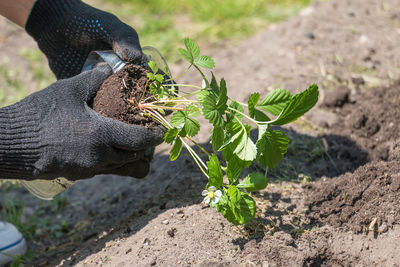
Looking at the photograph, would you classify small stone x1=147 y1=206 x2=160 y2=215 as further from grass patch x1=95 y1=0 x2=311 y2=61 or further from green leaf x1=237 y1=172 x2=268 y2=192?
grass patch x1=95 y1=0 x2=311 y2=61

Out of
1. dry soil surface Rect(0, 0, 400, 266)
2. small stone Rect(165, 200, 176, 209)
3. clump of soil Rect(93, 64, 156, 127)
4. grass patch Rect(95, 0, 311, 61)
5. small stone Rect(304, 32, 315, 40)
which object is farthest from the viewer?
grass patch Rect(95, 0, 311, 61)

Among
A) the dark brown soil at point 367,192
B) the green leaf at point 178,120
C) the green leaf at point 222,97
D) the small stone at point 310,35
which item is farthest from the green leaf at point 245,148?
the small stone at point 310,35

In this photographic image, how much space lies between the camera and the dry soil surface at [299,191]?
66.1 inches

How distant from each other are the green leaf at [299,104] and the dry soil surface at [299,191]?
0.52 metres

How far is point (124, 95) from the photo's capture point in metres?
1.81

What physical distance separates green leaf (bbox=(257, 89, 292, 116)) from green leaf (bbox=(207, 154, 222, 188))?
0.26 metres

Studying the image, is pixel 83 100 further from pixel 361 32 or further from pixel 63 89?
pixel 361 32

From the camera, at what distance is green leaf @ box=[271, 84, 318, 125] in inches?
56.8

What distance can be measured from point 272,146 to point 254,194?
1.57 feet

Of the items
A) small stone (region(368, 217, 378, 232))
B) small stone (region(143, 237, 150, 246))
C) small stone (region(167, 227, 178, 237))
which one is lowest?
small stone (region(143, 237, 150, 246))

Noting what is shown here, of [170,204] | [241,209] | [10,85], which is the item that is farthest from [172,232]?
[10,85]

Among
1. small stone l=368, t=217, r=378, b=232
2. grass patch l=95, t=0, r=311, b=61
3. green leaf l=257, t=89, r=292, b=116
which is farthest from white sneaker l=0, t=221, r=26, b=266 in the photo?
grass patch l=95, t=0, r=311, b=61

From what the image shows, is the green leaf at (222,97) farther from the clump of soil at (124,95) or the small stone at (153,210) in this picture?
the small stone at (153,210)

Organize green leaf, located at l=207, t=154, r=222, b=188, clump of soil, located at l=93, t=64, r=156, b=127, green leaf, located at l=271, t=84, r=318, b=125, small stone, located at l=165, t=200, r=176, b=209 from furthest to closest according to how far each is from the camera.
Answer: small stone, located at l=165, t=200, r=176, b=209 → clump of soil, located at l=93, t=64, r=156, b=127 → green leaf, located at l=207, t=154, r=222, b=188 → green leaf, located at l=271, t=84, r=318, b=125
